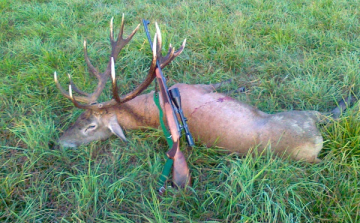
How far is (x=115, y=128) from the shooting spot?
3.15 meters

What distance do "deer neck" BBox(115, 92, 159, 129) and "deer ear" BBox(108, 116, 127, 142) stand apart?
0.21 feet

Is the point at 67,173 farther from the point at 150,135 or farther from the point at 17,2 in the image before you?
the point at 17,2

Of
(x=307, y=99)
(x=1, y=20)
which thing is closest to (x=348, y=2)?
(x=307, y=99)

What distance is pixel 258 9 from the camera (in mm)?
5129

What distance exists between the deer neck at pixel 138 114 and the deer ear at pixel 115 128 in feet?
0.21

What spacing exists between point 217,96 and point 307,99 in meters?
1.00

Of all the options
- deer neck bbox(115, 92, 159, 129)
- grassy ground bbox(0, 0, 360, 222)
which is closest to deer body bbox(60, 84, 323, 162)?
deer neck bbox(115, 92, 159, 129)

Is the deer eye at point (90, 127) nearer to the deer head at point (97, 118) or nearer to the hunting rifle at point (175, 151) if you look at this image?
the deer head at point (97, 118)

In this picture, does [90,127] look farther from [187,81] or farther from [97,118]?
[187,81]

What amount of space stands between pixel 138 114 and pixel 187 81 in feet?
2.88

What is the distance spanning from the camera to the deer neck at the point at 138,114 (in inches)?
126

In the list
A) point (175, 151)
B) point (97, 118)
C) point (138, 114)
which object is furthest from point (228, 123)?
point (97, 118)

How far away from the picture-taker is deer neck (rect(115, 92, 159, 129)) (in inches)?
126

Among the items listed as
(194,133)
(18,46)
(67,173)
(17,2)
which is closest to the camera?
(67,173)
